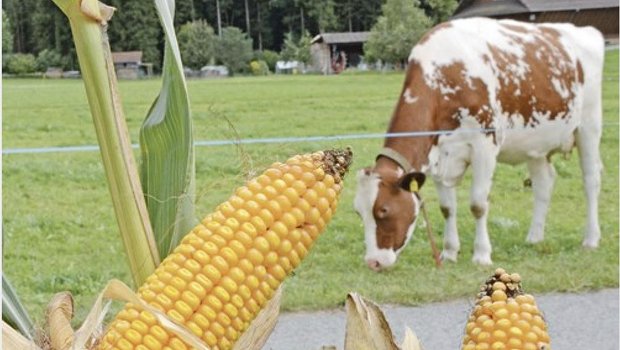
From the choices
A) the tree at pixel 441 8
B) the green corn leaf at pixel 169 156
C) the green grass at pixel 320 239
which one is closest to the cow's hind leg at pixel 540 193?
the green grass at pixel 320 239

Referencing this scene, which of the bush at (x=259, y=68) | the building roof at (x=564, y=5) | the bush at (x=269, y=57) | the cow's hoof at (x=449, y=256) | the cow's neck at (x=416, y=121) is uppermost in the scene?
the cow's neck at (x=416, y=121)

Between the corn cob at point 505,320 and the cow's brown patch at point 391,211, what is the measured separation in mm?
5201

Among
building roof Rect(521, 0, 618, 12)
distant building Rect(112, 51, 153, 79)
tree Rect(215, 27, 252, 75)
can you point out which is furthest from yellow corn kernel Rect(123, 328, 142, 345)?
tree Rect(215, 27, 252, 75)

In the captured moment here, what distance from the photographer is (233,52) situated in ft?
90.9

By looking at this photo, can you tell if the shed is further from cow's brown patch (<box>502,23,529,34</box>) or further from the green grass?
cow's brown patch (<box>502,23,529,34</box>)

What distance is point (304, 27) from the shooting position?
961cm

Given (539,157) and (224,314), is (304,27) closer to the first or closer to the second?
(539,157)

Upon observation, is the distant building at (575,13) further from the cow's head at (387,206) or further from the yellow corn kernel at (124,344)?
the yellow corn kernel at (124,344)

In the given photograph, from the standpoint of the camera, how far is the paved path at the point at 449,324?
16.7ft

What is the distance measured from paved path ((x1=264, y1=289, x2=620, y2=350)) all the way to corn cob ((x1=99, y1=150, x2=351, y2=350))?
4042 mm

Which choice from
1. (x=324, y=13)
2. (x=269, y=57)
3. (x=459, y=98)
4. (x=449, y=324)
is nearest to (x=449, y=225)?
(x=459, y=98)

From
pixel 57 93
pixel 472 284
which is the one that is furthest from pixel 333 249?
pixel 57 93

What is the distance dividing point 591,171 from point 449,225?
1523 millimetres

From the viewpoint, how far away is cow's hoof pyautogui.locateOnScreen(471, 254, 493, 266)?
668 centimetres
